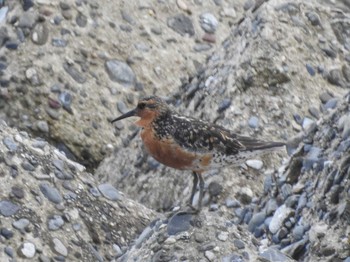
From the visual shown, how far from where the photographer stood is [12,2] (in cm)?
1373

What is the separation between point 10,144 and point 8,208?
2.43ft

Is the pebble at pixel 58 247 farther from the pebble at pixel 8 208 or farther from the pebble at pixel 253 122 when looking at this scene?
the pebble at pixel 253 122

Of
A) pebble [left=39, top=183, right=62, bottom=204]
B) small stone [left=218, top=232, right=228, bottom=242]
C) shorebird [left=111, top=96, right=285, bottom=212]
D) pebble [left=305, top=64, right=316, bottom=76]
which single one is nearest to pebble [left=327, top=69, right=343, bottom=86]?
pebble [left=305, top=64, right=316, bottom=76]

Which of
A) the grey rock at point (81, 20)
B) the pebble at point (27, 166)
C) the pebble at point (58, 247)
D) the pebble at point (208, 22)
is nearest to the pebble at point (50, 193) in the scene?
the pebble at point (27, 166)

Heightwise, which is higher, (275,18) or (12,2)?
(275,18)

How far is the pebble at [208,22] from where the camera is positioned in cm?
1486

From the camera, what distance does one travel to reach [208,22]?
1492cm

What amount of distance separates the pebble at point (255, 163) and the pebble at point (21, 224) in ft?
7.83

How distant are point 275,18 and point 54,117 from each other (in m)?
2.33

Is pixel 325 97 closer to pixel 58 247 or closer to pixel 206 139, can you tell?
pixel 206 139

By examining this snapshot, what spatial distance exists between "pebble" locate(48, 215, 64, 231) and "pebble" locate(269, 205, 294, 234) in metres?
1.59

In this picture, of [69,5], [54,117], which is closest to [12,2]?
[69,5]

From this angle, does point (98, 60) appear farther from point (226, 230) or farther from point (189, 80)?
point (226, 230)

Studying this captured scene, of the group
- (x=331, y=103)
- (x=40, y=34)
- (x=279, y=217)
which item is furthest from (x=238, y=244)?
(x=40, y=34)
